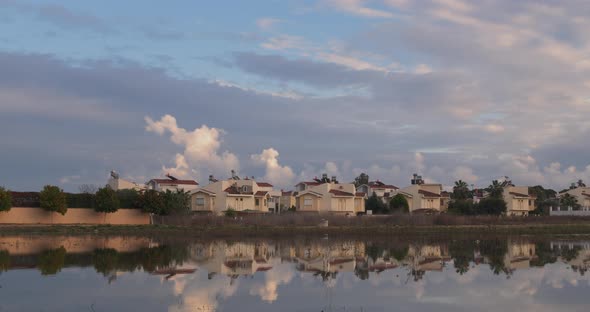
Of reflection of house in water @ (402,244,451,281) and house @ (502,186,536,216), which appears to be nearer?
reflection of house in water @ (402,244,451,281)

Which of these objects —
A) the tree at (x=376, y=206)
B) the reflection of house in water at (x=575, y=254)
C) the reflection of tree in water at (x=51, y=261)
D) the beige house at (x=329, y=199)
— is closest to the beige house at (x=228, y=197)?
the beige house at (x=329, y=199)

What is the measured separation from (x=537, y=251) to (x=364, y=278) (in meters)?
18.7

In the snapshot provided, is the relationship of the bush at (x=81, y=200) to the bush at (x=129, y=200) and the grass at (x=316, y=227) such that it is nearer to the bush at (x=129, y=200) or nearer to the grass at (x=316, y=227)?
the bush at (x=129, y=200)

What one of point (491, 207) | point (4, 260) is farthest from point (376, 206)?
point (4, 260)

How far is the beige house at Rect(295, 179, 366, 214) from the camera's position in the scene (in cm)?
8481

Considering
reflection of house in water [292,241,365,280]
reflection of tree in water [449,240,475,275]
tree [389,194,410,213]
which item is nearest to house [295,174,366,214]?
tree [389,194,410,213]

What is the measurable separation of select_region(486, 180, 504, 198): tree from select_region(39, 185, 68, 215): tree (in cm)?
5910

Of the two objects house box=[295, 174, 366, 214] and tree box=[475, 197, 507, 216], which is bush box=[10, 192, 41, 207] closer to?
house box=[295, 174, 366, 214]

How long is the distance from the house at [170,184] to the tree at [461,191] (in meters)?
39.8

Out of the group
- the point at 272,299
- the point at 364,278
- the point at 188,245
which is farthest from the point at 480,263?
the point at 188,245

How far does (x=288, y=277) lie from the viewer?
26.9m

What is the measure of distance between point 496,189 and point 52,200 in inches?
2491

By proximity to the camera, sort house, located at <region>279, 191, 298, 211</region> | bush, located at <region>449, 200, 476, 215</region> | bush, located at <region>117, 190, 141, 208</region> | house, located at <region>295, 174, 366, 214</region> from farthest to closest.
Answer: house, located at <region>279, 191, 298, 211</region>, house, located at <region>295, 174, 366, 214</region>, bush, located at <region>449, 200, 476, 215</region>, bush, located at <region>117, 190, 141, 208</region>

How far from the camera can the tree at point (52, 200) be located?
59438 mm
